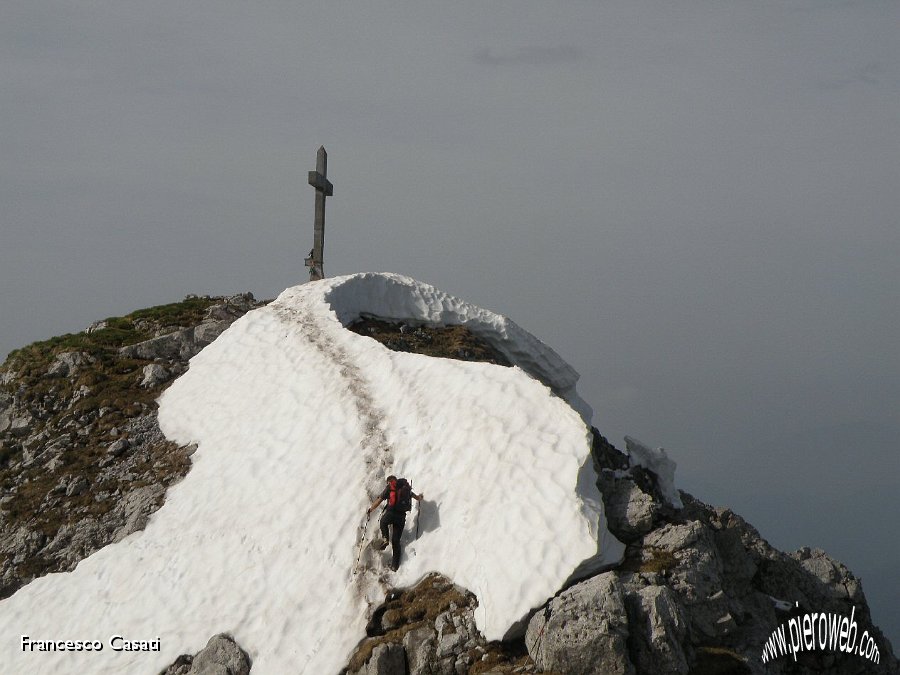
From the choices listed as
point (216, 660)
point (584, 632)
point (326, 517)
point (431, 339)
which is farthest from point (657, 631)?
point (431, 339)

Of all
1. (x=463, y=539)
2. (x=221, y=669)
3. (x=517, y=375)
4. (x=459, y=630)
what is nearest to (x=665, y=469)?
(x=517, y=375)

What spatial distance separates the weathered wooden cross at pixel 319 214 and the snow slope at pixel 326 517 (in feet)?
36.9

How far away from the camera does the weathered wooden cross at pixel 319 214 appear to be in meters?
40.3

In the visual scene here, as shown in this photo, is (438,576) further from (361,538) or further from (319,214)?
(319,214)

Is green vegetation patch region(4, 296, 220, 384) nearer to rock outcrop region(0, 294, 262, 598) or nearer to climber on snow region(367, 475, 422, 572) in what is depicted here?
rock outcrop region(0, 294, 262, 598)

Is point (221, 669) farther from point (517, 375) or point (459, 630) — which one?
point (517, 375)

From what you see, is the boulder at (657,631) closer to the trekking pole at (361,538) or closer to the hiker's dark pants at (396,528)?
the hiker's dark pants at (396,528)

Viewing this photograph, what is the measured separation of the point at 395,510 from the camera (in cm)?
1945

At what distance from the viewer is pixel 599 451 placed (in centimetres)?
2288

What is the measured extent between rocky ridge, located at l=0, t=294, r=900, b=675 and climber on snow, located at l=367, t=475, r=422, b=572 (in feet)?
3.58

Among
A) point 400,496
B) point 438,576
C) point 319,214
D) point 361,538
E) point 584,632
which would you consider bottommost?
point 584,632

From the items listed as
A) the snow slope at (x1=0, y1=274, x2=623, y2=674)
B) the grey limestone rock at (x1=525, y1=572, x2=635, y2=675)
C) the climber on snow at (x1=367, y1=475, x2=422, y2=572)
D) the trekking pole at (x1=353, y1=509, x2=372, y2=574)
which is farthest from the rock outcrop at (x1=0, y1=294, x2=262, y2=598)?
the grey limestone rock at (x1=525, y1=572, x2=635, y2=675)

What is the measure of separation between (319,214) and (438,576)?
82.5 ft

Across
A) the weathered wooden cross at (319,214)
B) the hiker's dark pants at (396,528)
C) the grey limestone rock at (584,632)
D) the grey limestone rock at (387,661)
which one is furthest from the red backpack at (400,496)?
the weathered wooden cross at (319,214)
